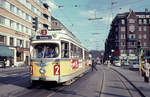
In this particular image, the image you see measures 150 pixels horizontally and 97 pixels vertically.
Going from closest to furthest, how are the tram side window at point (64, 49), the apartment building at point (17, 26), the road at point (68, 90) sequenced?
the road at point (68, 90), the tram side window at point (64, 49), the apartment building at point (17, 26)

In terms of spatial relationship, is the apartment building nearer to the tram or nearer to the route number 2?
the tram

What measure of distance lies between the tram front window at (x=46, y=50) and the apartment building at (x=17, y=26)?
82.7ft

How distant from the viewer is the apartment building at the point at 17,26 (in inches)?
1350

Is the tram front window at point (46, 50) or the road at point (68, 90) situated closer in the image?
the road at point (68, 90)

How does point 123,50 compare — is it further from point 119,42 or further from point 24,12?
point 24,12

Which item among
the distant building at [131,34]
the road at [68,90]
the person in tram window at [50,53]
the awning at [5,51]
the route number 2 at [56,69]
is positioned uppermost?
the distant building at [131,34]

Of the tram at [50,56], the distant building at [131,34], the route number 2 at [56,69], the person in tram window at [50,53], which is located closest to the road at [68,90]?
the tram at [50,56]

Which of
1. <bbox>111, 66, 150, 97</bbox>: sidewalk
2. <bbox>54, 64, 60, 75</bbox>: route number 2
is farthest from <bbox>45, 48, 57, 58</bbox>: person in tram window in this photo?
<bbox>111, 66, 150, 97</bbox>: sidewalk

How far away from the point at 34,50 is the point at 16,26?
3129cm

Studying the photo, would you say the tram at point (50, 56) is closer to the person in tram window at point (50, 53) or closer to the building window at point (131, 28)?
the person in tram window at point (50, 53)

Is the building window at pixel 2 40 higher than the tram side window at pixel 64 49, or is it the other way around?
the building window at pixel 2 40

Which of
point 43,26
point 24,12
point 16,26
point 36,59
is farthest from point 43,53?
point 43,26

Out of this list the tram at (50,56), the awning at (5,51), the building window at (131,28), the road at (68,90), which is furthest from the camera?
the building window at (131,28)

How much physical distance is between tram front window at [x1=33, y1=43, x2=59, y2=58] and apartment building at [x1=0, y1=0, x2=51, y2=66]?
992 inches
